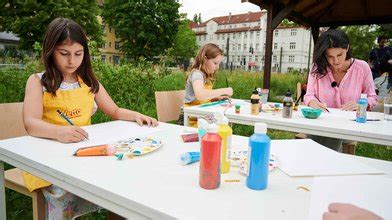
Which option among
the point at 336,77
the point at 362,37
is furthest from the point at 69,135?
the point at 362,37

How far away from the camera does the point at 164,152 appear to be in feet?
4.74

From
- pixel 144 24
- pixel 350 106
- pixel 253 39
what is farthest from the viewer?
pixel 253 39

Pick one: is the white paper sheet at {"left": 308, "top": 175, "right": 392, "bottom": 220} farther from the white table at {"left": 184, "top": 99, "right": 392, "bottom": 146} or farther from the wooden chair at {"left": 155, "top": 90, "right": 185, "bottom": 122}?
the wooden chair at {"left": 155, "top": 90, "right": 185, "bottom": 122}

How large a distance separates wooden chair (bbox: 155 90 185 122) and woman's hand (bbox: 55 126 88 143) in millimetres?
1353

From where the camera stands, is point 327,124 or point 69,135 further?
point 327,124

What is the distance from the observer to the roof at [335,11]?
6457mm

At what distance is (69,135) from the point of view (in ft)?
5.08

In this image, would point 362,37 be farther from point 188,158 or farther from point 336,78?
point 188,158

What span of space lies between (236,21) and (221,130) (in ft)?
219

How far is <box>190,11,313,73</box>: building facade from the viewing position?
47.9 m

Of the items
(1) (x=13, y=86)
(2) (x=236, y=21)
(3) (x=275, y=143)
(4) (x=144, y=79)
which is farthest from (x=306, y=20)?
(2) (x=236, y=21)

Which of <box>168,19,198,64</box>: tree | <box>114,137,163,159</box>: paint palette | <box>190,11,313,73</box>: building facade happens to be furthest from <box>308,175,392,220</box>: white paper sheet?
<box>168,19,198,64</box>: tree

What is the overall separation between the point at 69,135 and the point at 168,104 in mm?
1596

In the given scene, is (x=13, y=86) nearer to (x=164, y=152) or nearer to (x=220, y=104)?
(x=220, y=104)
